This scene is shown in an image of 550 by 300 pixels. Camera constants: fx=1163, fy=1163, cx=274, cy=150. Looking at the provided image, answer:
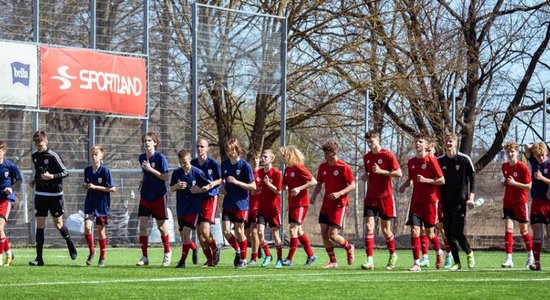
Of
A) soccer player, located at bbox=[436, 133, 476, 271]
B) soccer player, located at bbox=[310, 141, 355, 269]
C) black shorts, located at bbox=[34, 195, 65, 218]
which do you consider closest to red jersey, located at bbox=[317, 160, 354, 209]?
soccer player, located at bbox=[310, 141, 355, 269]

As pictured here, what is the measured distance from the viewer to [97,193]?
58.1 ft

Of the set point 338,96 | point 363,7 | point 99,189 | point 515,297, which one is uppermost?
point 363,7

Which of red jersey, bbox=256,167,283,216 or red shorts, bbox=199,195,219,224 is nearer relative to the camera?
red shorts, bbox=199,195,219,224

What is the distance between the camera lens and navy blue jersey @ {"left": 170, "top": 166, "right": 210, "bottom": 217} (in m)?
17.0

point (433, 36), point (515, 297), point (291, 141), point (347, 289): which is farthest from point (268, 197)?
point (291, 141)

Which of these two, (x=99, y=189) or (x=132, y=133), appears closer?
(x=99, y=189)

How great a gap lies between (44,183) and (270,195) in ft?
11.7

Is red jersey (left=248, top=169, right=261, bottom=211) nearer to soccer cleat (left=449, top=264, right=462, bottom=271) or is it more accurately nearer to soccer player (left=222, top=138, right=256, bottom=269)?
soccer player (left=222, top=138, right=256, bottom=269)

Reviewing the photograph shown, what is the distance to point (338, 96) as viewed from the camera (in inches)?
1176

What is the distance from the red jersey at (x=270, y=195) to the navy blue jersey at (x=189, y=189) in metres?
1.68

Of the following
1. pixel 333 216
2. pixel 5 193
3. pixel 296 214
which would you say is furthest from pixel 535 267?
pixel 5 193

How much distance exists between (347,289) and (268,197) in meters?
6.65

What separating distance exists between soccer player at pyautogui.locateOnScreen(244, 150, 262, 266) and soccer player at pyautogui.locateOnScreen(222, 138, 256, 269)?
0.83m

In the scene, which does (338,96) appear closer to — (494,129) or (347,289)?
(494,129)
